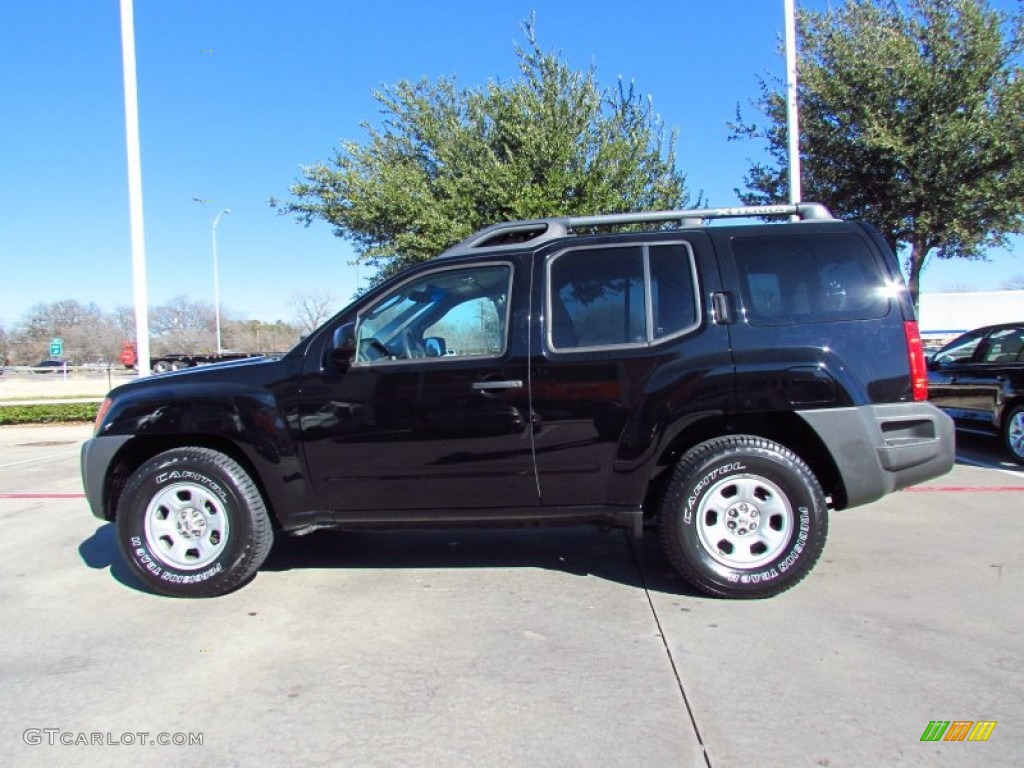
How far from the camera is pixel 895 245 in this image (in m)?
13.0

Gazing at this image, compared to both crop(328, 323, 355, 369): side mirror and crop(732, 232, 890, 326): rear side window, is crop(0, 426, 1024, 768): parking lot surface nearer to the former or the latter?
crop(328, 323, 355, 369): side mirror

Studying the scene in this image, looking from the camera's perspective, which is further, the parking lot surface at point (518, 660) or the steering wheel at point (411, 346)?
the steering wheel at point (411, 346)

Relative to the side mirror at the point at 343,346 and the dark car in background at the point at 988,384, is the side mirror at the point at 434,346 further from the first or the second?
the dark car in background at the point at 988,384

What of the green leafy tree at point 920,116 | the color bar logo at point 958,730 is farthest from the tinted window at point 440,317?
the green leafy tree at point 920,116

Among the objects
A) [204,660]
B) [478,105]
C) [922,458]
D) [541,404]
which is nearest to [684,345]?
[541,404]

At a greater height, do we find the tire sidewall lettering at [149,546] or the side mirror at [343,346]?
the side mirror at [343,346]

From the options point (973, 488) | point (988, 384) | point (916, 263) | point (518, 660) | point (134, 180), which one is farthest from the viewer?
point (916, 263)

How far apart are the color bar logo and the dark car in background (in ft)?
20.3

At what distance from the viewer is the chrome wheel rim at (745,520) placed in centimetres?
382

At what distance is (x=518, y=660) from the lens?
10.6 ft

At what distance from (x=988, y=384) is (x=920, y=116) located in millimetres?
5637

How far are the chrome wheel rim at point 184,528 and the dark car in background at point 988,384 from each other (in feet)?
26.3

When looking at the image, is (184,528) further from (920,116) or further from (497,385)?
(920,116)

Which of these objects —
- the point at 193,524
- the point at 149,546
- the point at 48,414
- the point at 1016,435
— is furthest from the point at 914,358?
the point at 48,414
